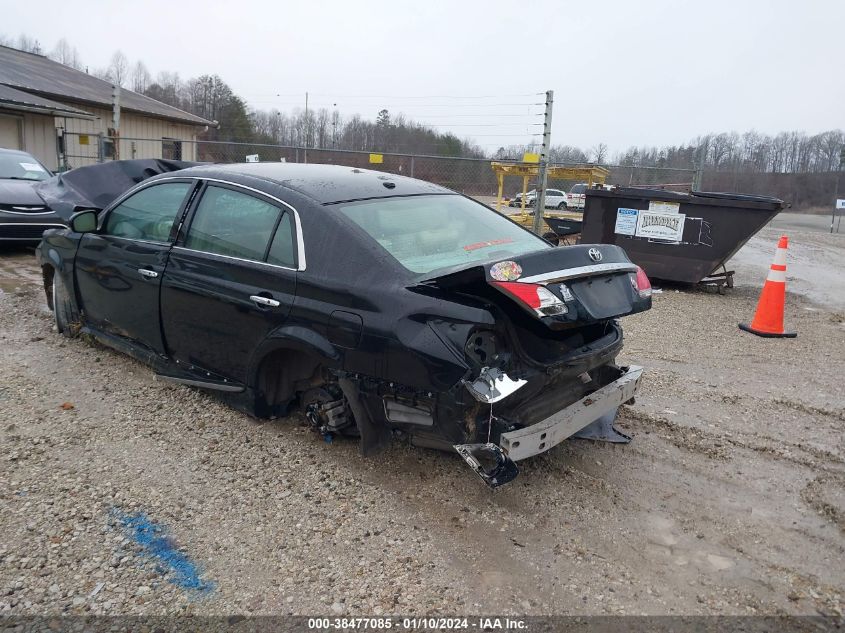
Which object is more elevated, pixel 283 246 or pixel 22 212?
pixel 283 246

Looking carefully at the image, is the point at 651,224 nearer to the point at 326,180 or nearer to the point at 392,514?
the point at 326,180

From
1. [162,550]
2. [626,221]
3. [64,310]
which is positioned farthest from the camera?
[626,221]

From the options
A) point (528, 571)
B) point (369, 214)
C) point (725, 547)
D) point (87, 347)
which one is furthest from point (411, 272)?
point (87, 347)

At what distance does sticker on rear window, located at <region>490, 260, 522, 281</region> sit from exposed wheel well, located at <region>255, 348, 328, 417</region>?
3.82 ft

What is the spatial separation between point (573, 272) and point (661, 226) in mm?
7247

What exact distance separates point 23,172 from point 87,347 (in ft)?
21.8

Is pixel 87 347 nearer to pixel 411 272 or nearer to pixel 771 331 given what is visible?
pixel 411 272

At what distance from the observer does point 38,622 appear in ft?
7.61

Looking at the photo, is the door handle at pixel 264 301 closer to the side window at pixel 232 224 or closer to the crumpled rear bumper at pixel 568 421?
the side window at pixel 232 224

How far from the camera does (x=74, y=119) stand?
1991cm

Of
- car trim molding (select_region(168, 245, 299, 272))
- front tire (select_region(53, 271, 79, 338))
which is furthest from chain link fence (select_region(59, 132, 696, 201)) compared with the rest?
car trim molding (select_region(168, 245, 299, 272))

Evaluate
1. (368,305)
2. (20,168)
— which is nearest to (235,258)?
(368,305)

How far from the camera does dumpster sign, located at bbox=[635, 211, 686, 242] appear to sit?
9335 millimetres

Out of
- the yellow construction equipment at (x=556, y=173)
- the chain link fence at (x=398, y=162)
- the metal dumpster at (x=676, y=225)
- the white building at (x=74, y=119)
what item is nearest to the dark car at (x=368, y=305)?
the metal dumpster at (x=676, y=225)
